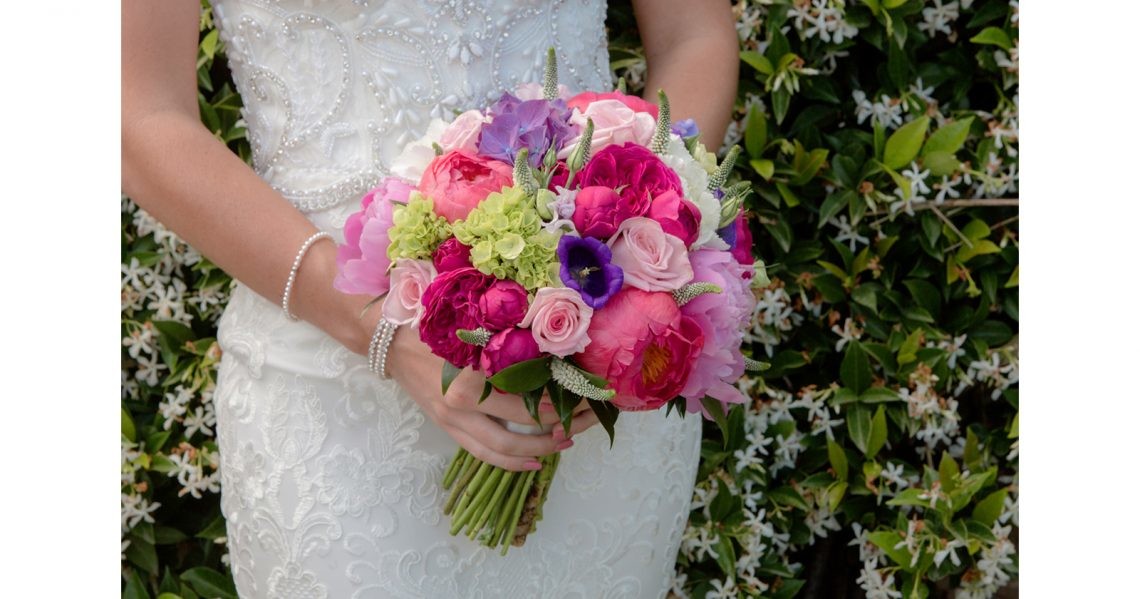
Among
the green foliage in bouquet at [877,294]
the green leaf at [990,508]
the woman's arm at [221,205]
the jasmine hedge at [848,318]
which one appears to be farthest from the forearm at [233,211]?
the green leaf at [990,508]

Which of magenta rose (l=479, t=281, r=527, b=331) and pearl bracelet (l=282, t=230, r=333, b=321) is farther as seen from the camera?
pearl bracelet (l=282, t=230, r=333, b=321)

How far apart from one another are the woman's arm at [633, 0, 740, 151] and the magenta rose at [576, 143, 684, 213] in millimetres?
576

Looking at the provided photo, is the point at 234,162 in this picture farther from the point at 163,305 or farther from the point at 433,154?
the point at 163,305

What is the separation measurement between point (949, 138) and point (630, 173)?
1.32 meters

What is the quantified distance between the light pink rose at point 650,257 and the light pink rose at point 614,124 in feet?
0.55

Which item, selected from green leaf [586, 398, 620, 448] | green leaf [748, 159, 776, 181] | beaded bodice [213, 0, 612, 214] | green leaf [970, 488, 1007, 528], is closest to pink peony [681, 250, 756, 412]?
green leaf [586, 398, 620, 448]

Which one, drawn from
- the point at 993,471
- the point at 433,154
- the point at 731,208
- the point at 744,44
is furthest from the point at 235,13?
the point at 993,471

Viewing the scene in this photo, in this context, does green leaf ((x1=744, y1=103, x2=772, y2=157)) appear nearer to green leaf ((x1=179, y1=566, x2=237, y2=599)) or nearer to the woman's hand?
the woman's hand

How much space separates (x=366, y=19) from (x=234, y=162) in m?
0.32

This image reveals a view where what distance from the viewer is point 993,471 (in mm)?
2350

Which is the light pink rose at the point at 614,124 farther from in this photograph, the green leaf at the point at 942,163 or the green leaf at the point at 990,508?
the green leaf at the point at 990,508

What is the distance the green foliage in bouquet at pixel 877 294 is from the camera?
2348mm

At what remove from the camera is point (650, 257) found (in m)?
1.21

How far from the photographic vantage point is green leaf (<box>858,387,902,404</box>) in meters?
2.38
